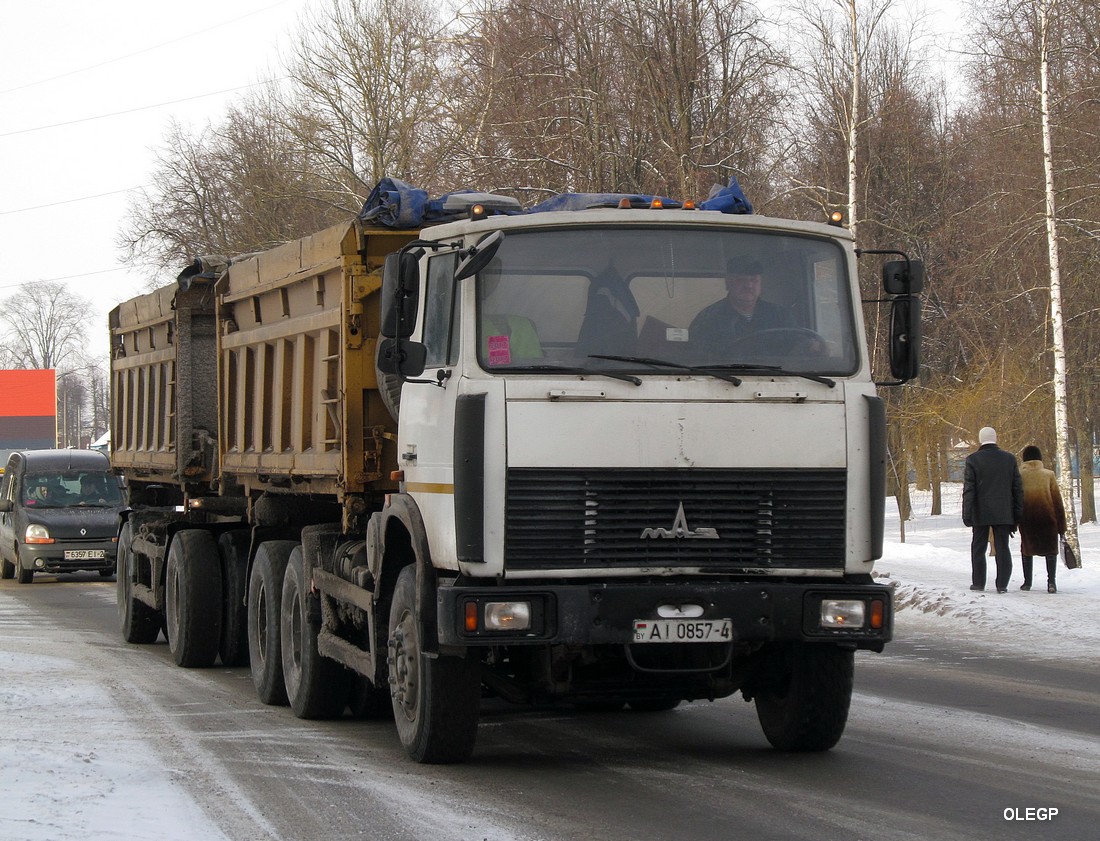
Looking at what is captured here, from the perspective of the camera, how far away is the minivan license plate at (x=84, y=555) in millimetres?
23516

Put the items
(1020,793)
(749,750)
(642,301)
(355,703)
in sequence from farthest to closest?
(355,703) < (749,750) < (642,301) < (1020,793)

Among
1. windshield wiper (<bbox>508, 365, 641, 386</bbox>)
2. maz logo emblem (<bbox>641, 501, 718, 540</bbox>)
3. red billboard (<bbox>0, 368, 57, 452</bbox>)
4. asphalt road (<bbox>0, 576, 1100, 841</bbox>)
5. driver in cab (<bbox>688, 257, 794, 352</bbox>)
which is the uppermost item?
red billboard (<bbox>0, 368, 57, 452</bbox>)

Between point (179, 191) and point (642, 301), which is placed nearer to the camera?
point (642, 301)

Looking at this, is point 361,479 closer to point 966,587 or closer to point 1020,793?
point 1020,793

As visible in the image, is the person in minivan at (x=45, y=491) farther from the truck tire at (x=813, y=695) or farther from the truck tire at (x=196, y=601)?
the truck tire at (x=813, y=695)

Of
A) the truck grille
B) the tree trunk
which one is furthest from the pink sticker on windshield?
the tree trunk

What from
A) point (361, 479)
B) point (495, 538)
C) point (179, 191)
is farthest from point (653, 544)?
point (179, 191)

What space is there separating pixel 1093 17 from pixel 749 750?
67.8ft

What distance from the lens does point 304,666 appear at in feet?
31.9

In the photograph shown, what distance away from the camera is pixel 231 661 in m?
13.1

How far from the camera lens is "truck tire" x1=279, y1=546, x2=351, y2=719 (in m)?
9.65

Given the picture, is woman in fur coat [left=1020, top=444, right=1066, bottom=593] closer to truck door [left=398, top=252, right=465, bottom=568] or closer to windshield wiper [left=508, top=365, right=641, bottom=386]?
truck door [left=398, top=252, right=465, bottom=568]

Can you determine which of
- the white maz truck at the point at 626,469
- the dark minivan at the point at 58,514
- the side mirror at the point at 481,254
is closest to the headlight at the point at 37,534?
the dark minivan at the point at 58,514

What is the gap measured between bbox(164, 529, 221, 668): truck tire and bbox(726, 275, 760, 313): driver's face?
651cm
